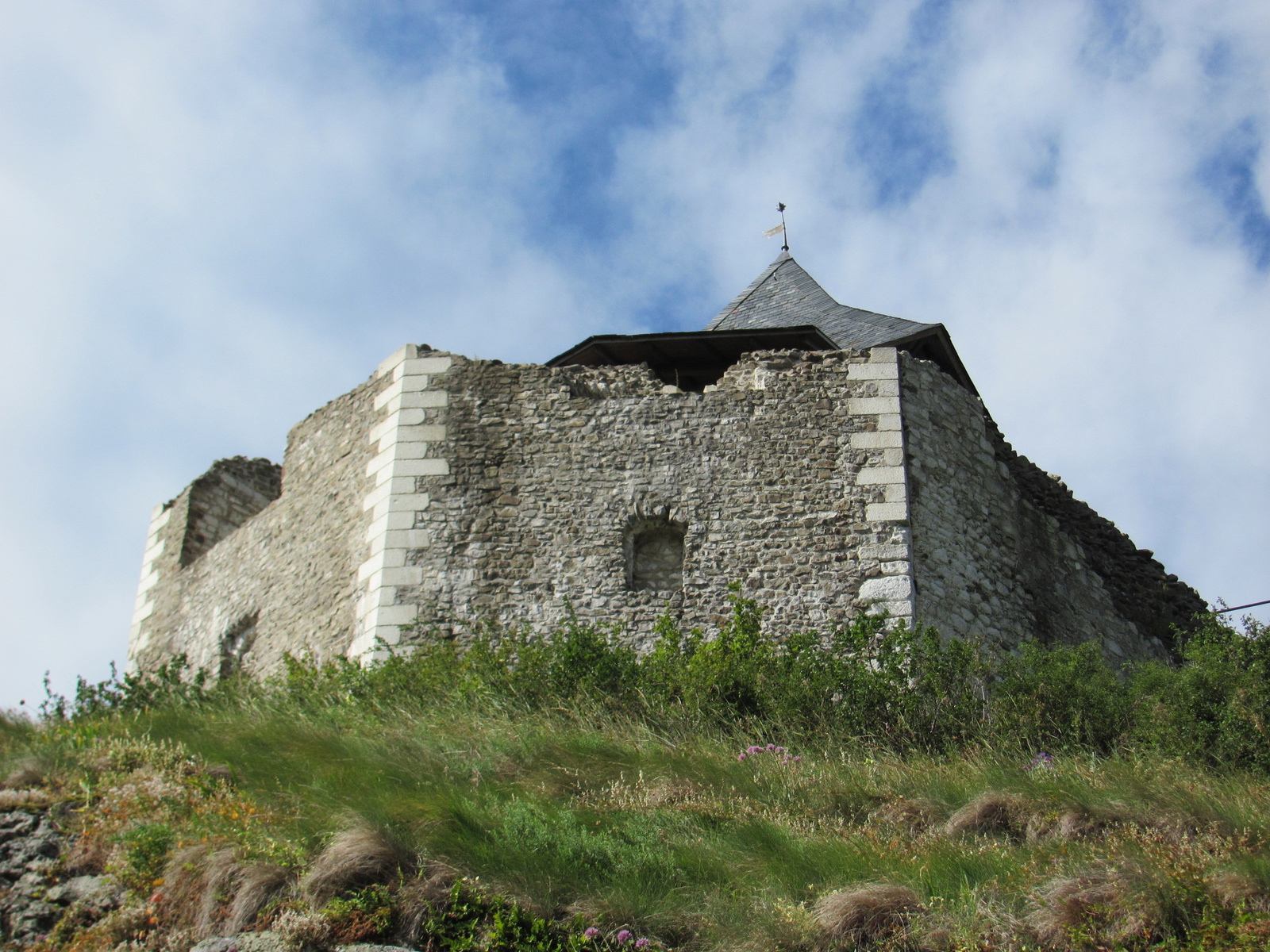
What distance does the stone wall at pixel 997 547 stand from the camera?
11773mm

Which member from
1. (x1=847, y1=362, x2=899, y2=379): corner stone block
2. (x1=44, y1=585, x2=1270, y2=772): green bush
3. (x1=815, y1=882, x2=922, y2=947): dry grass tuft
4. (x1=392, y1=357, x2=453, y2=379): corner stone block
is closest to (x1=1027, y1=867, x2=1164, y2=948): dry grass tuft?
(x1=815, y1=882, x2=922, y2=947): dry grass tuft

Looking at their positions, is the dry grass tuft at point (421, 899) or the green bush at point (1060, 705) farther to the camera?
the green bush at point (1060, 705)

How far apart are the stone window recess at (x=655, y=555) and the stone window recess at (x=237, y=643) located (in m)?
4.32

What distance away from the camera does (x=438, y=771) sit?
8.07 metres

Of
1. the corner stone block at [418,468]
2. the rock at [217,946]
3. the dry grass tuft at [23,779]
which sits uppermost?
the corner stone block at [418,468]

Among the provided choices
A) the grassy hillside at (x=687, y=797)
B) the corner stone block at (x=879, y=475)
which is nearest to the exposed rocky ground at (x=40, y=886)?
the grassy hillside at (x=687, y=797)

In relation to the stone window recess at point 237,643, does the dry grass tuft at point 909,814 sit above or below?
below

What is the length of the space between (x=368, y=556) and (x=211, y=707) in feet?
6.89

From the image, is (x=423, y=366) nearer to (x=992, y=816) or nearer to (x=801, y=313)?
(x=801, y=313)

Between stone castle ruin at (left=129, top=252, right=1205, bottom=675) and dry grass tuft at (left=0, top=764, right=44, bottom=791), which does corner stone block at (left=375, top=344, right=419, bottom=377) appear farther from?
dry grass tuft at (left=0, top=764, right=44, bottom=791)

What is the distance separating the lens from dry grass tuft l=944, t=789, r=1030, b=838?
24.1 feet

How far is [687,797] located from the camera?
313 inches

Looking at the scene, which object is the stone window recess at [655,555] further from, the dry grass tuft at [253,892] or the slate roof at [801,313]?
the dry grass tuft at [253,892]

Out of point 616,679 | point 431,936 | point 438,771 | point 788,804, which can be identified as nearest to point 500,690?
point 616,679
